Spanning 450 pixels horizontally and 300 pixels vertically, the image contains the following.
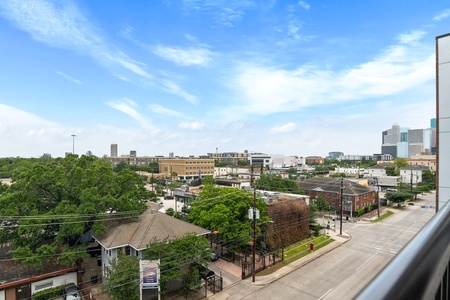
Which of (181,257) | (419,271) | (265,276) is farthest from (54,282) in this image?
(419,271)

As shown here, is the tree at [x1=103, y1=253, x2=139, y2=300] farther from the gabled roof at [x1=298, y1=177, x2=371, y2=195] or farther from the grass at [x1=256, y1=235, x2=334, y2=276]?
the gabled roof at [x1=298, y1=177, x2=371, y2=195]

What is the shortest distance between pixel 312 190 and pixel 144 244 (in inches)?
1201

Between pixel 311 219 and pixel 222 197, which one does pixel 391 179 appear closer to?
pixel 311 219

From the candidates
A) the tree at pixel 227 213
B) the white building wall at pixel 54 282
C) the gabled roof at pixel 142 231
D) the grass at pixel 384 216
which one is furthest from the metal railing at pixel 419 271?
the grass at pixel 384 216

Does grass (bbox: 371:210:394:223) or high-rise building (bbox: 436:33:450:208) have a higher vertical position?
high-rise building (bbox: 436:33:450:208)

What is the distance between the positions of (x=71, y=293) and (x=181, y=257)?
6.40 metres

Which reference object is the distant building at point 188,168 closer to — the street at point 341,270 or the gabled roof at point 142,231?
the street at point 341,270

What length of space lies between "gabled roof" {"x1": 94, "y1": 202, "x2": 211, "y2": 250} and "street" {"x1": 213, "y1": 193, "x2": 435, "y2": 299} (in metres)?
4.74

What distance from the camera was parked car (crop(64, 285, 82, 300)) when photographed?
13.6m

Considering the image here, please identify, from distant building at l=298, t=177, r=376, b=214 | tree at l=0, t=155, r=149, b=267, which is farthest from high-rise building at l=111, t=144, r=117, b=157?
tree at l=0, t=155, r=149, b=267

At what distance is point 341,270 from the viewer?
17141 mm

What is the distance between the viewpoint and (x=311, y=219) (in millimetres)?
25719

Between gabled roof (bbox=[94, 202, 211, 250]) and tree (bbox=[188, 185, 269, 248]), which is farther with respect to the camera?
tree (bbox=[188, 185, 269, 248])

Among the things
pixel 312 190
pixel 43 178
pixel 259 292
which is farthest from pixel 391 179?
pixel 43 178
